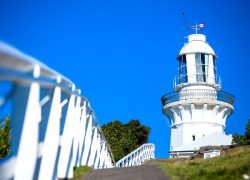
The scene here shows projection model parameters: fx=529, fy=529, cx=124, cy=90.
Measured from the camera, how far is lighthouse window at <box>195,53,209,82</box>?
41.5 metres

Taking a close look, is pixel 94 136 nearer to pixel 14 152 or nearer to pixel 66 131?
pixel 66 131

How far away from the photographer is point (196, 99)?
133 ft

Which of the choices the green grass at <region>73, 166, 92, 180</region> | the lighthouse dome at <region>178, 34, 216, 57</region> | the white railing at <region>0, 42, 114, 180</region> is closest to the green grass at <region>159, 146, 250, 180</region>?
the green grass at <region>73, 166, 92, 180</region>

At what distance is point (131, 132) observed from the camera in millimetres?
46906

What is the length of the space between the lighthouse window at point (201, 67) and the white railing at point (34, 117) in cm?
3021

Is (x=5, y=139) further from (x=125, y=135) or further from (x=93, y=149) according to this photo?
(x=125, y=135)

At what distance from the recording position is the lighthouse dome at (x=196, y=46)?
139 ft

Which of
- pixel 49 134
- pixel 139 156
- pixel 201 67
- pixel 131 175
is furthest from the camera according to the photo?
pixel 201 67

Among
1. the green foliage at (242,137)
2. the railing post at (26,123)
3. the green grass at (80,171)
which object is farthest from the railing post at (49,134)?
the green foliage at (242,137)

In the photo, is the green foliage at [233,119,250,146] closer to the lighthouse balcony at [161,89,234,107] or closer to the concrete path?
the lighthouse balcony at [161,89,234,107]

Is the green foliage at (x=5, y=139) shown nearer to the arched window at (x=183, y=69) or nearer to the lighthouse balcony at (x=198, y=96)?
the lighthouse balcony at (x=198, y=96)

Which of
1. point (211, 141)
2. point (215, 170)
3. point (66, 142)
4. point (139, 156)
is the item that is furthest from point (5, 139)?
point (211, 141)

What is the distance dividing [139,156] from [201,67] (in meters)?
14.3

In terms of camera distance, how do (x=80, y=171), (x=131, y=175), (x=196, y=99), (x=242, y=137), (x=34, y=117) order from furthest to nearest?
(x=196, y=99) < (x=242, y=137) < (x=80, y=171) < (x=131, y=175) < (x=34, y=117)
